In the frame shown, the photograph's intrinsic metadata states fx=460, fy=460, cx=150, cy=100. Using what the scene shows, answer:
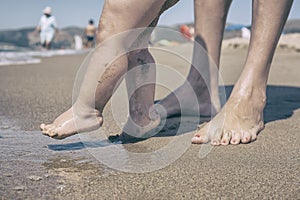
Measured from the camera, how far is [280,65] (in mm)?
5793

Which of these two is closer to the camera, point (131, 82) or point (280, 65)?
point (131, 82)

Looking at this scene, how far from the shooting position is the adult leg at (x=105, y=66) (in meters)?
1.81

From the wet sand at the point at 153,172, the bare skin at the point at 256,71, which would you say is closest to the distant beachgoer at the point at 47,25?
the wet sand at the point at 153,172

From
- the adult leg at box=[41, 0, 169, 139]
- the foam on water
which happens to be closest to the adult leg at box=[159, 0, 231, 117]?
the adult leg at box=[41, 0, 169, 139]

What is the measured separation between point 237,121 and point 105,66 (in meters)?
0.68

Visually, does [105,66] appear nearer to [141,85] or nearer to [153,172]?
[141,85]

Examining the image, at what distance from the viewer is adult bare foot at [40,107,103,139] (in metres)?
1.77

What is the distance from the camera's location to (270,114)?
260cm

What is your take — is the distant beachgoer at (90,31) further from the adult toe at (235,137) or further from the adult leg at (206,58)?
the adult toe at (235,137)

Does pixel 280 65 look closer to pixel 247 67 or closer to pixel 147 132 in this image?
pixel 247 67

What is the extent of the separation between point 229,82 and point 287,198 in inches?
115

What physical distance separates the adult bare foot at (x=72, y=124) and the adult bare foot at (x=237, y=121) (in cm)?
43

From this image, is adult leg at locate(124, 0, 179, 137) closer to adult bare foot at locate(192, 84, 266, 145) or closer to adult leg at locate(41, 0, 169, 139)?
adult leg at locate(41, 0, 169, 139)

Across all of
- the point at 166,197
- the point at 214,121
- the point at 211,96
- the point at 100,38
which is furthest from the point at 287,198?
the point at 211,96
